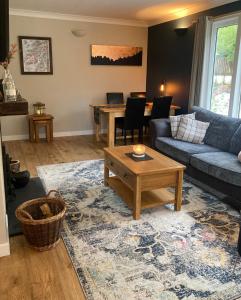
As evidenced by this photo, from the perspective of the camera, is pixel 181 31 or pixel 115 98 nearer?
pixel 181 31

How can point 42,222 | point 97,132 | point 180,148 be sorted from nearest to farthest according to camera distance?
point 42,222 → point 180,148 → point 97,132

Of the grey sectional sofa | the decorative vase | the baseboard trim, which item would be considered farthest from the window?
the decorative vase

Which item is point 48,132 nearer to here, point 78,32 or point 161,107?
point 78,32

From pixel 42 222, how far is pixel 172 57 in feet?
14.4

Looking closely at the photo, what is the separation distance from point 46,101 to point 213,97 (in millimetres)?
3294

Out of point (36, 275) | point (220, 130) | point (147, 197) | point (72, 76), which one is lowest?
point (36, 275)

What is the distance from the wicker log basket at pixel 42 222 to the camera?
2.05m

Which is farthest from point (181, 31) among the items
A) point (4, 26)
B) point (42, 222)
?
point (42, 222)

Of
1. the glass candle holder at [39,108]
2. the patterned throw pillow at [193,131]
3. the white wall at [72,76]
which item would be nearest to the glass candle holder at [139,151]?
the patterned throw pillow at [193,131]

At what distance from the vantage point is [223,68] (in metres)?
4.40

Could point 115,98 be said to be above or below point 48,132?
above

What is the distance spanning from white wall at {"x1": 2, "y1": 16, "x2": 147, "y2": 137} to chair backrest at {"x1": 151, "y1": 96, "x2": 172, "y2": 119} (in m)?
1.56

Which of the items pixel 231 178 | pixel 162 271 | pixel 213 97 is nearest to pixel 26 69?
pixel 213 97

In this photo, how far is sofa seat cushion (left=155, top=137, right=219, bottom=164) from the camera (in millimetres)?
3461
